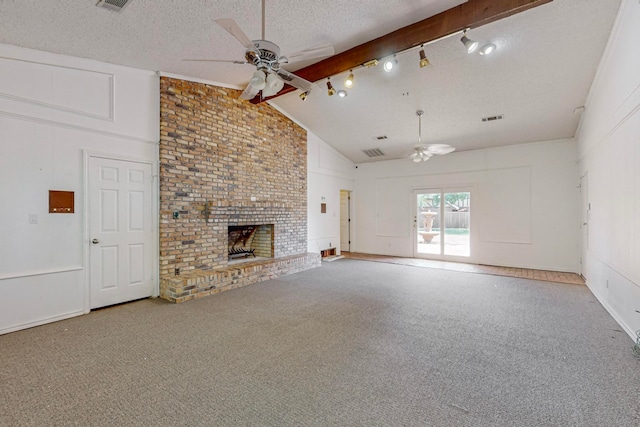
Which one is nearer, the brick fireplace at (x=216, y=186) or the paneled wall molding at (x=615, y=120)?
the paneled wall molding at (x=615, y=120)

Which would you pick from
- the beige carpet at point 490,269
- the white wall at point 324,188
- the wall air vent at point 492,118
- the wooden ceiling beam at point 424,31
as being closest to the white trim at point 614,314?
the beige carpet at point 490,269

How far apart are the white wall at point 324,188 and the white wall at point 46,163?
435 centimetres

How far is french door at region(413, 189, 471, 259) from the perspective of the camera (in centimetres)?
727

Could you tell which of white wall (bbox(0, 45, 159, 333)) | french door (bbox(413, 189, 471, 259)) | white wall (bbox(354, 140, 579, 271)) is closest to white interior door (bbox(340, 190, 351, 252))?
white wall (bbox(354, 140, 579, 271))

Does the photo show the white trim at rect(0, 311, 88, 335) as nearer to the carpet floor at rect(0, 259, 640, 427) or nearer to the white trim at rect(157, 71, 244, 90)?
the carpet floor at rect(0, 259, 640, 427)

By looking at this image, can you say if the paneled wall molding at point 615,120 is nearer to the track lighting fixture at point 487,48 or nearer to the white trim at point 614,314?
the track lighting fixture at point 487,48

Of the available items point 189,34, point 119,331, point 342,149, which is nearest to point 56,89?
point 189,34

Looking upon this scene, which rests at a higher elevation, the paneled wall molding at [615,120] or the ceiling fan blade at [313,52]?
the ceiling fan blade at [313,52]

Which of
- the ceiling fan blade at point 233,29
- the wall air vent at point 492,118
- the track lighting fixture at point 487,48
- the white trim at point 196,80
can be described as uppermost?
the white trim at point 196,80

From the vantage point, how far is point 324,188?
793 centimetres

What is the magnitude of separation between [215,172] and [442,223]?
5.73 meters

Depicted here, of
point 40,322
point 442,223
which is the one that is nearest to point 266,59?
point 40,322

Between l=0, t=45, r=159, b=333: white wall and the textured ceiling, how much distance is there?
292 mm

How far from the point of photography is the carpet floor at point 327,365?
72.1 inches
